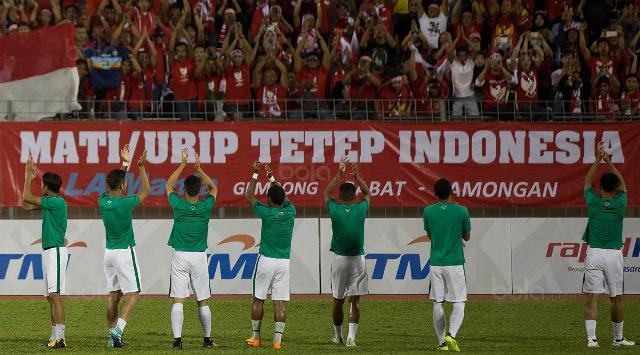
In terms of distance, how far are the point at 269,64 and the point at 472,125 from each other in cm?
393

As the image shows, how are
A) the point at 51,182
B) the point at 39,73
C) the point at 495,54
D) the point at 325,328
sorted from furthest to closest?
1. the point at 495,54
2. the point at 39,73
3. the point at 325,328
4. the point at 51,182

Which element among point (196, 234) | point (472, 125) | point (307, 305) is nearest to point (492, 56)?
point (472, 125)

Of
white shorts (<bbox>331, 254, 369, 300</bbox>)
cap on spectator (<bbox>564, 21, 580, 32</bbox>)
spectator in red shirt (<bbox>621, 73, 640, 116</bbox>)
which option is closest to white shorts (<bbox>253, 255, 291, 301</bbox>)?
white shorts (<bbox>331, 254, 369, 300</bbox>)

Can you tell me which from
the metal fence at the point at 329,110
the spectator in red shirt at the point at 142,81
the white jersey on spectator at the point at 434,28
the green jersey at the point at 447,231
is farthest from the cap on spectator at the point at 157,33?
the green jersey at the point at 447,231

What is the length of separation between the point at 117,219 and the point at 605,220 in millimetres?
5799

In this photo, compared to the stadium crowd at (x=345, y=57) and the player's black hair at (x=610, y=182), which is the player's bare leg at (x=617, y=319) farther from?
the stadium crowd at (x=345, y=57)

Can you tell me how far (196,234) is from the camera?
46.1 feet

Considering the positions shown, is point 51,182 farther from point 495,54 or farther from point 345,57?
point 495,54

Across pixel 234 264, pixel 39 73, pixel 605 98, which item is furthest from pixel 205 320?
pixel 605 98

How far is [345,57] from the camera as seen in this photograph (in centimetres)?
2306

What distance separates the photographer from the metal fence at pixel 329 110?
2197 centimetres

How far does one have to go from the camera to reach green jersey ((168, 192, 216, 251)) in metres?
14.0

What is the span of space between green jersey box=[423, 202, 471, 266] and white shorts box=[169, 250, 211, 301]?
2.67 metres

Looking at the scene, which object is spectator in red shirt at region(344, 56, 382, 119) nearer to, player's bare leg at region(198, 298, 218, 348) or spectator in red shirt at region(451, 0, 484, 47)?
spectator in red shirt at region(451, 0, 484, 47)
